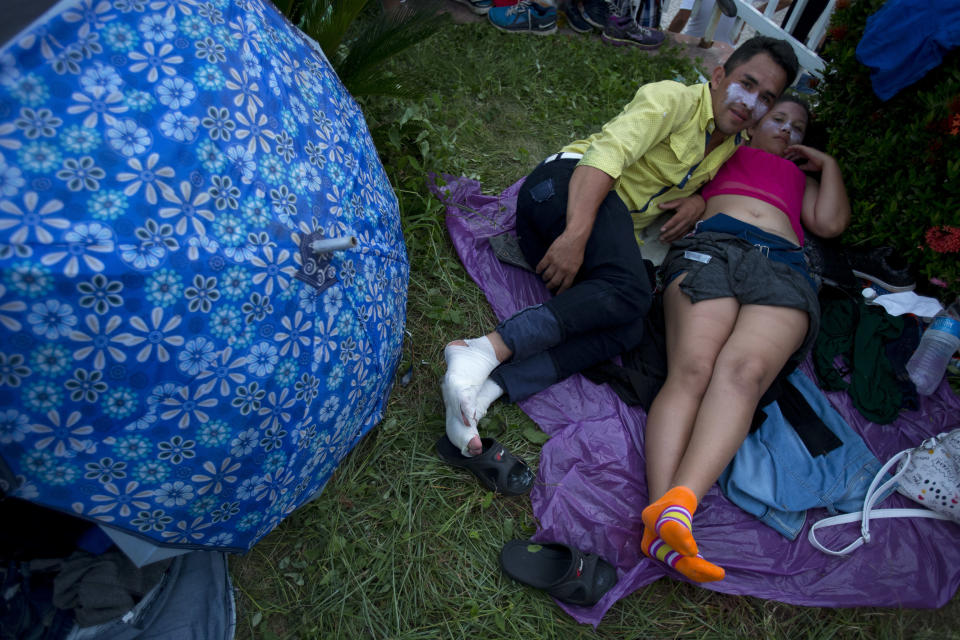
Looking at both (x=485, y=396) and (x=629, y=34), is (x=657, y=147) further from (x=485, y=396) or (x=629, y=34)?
(x=629, y=34)

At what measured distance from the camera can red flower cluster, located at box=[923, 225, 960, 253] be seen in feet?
7.84

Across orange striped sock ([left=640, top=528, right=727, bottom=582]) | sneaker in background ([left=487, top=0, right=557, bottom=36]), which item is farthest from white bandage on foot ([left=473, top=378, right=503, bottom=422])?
sneaker in background ([left=487, top=0, right=557, bottom=36])

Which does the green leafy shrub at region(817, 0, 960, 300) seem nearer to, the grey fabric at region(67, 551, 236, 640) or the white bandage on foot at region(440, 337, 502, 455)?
the white bandage on foot at region(440, 337, 502, 455)

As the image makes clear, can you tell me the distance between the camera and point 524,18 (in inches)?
197

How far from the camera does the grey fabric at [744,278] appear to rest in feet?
7.54

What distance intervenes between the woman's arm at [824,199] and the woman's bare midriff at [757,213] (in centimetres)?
23

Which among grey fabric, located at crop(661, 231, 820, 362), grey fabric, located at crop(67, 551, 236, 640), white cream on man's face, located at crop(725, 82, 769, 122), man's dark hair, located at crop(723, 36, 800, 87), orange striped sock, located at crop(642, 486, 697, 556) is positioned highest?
man's dark hair, located at crop(723, 36, 800, 87)

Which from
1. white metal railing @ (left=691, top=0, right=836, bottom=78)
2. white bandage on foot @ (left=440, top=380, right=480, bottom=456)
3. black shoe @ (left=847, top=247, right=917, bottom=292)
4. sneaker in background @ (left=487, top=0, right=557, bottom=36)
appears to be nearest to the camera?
white bandage on foot @ (left=440, top=380, right=480, bottom=456)

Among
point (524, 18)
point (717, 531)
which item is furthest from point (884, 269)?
point (524, 18)

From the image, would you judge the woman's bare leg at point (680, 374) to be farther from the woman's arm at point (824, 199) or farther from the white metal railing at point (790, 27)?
the white metal railing at point (790, 27)

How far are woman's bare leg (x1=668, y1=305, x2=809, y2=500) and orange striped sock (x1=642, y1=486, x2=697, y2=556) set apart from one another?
3.0 inches

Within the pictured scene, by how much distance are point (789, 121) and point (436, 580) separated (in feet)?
9.83

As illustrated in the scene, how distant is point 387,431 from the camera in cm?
216

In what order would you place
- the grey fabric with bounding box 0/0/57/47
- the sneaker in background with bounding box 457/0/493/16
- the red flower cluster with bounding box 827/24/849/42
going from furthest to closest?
the sneaker in background with bounding box 457/0/493/16 < the red flower cluster with bounding box 827/24/849/42 < the grey fabric with bounding box 0/0/57/47
